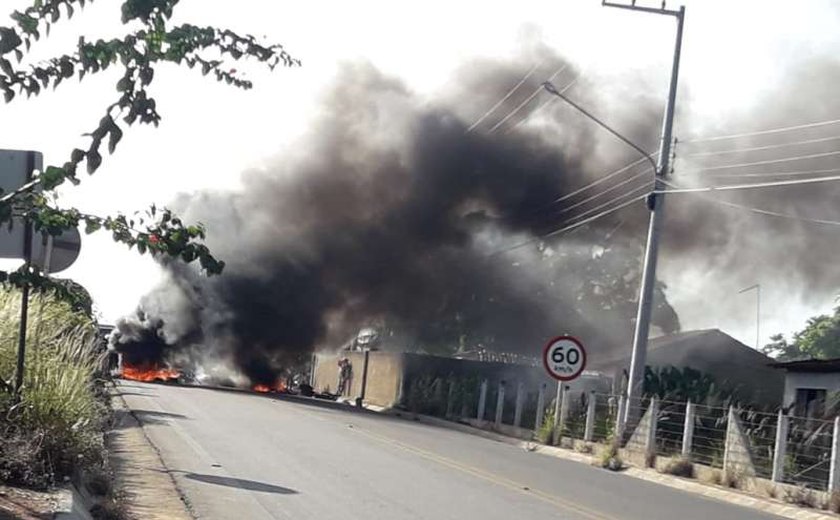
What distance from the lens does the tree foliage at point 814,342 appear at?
64062mm

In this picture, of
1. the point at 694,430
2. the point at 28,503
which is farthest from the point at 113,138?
the point at 694,430

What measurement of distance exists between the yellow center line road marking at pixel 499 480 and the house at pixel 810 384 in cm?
773

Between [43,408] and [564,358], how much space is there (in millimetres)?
14741

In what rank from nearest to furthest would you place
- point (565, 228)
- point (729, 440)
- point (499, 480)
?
point (499, 480) < point (729, 440) < point (565, 228)

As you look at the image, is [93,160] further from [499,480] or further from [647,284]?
[647,284]

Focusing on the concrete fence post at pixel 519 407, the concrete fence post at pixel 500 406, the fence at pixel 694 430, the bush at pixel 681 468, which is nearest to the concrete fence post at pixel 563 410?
the fence at pixel 694 430

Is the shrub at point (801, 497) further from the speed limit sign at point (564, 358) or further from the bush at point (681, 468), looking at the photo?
the speed limit sign at point (564, 358)

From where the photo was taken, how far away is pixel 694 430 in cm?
2200

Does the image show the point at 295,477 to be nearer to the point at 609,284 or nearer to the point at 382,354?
the point at 382,354

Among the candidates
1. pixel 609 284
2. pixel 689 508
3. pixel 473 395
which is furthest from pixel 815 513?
pixel 609 284

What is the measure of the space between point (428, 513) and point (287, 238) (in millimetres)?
30598

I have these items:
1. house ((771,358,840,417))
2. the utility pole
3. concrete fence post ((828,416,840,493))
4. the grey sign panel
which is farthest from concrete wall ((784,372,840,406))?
the grey sign panel

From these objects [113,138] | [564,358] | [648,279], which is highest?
[648,279]

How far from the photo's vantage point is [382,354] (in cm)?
4312
